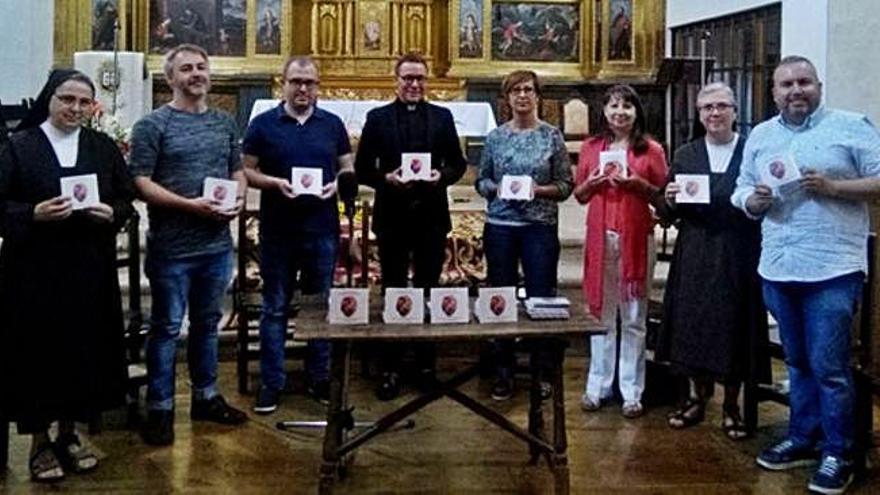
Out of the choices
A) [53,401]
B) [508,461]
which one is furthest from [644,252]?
[53,401]

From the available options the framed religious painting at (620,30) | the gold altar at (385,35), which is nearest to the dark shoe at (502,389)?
the gold altar at (385,35)

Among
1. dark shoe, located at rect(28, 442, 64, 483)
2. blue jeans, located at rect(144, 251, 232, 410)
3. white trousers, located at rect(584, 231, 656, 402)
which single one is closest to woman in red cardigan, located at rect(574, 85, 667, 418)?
white trousers, located at rect(584, 231, 656, 402)

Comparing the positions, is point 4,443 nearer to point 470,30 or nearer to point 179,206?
point 179,206

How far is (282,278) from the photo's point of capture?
4.36 metres

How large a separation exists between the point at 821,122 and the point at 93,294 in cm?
250

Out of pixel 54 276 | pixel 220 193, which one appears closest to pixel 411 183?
pixel 220 193

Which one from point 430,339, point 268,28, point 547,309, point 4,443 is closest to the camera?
point 430,339

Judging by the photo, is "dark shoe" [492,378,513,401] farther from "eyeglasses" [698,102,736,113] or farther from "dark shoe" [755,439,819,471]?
"eyeglasses" [698,102,736,113]

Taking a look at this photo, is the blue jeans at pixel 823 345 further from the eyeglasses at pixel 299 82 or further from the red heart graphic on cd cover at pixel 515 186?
the eyeglasses at pixel 299 82

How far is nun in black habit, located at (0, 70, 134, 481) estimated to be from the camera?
355 cm

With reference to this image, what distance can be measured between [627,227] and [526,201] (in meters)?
0.43

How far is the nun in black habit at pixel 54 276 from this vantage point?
3551 mm

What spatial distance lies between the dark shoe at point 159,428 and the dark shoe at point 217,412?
27 centimetres

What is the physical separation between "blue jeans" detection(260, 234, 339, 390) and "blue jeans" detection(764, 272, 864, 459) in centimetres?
173
